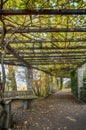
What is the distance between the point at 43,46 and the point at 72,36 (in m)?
1.40

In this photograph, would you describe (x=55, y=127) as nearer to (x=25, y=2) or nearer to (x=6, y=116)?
(x=6, y=116)

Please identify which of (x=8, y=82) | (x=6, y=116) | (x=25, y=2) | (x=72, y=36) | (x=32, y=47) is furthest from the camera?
(x=8, y=82)

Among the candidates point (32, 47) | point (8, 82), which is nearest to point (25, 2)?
point (32, 47)

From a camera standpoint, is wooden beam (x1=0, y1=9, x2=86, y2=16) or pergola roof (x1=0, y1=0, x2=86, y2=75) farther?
pergola roof (x1=0, y1=0, x2=86, y2=75)

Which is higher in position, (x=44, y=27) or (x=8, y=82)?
(x=44, y=27)

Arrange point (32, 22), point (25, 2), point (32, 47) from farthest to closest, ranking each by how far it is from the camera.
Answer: point (32, 47) → point (32, 22) → point (25, 2)

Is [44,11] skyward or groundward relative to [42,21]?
skyward

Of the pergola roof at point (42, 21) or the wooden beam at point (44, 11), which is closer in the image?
the wooden beam at point (44, 11)

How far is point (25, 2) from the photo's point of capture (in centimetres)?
440

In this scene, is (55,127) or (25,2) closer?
(25,2)

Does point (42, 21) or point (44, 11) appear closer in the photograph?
point (44, 11)

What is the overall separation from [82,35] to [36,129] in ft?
9.77

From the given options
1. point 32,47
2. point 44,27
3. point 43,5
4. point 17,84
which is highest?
point 43,5

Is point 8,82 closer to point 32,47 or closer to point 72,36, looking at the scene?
point 32,47
